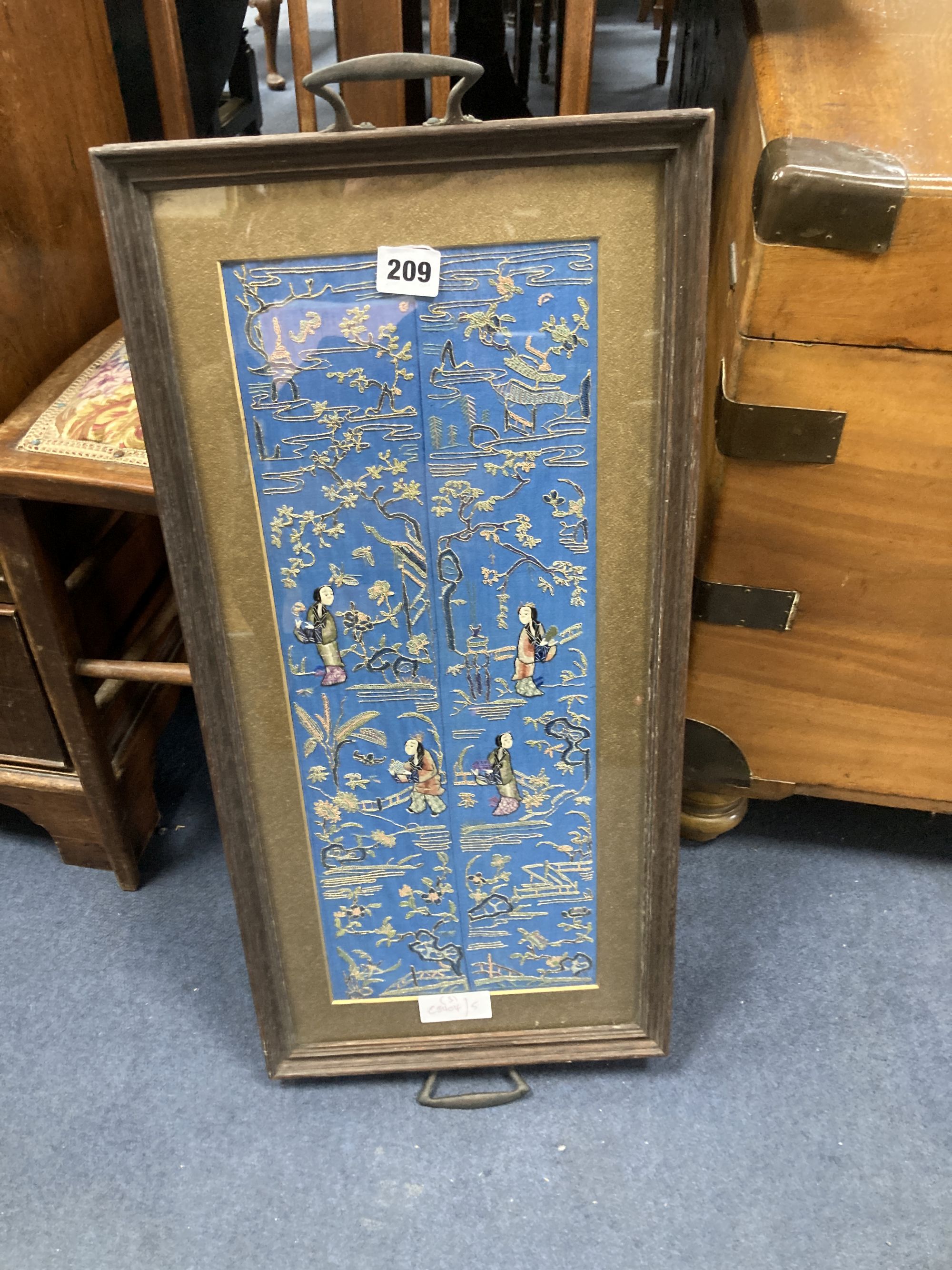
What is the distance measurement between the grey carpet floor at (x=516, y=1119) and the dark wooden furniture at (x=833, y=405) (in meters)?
0.22

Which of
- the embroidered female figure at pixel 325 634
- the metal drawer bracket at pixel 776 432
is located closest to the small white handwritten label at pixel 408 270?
the embroidered female figure at pixel 325 634

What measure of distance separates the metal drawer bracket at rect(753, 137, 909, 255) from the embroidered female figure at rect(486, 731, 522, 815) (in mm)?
505

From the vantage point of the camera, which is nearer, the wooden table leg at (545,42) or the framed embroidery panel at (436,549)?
the framed embroidery panel at (436,549)

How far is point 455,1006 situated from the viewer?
112cm

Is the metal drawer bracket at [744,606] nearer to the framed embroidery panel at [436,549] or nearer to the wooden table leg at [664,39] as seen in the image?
the framed embroidery panel at [436,549]

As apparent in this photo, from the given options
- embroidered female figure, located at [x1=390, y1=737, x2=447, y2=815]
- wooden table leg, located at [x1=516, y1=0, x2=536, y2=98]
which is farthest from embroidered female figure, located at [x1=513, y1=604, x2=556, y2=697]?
wooden table leg, located at [x1=516, y1=0, x2=536, y2=98]

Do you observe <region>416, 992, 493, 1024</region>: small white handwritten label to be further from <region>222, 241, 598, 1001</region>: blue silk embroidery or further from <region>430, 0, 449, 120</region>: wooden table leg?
<region>430, 0, 449, 120</region>: wooden table leg

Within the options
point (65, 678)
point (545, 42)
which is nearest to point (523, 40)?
point (545, 42)

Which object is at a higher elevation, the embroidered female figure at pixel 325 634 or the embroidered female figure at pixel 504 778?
the embroidered female figure at pixel 325 634

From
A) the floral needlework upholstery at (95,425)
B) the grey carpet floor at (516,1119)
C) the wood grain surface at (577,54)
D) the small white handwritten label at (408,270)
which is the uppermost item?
the wood grain surface at (577,54)

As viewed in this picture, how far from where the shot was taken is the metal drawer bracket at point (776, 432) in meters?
0.97

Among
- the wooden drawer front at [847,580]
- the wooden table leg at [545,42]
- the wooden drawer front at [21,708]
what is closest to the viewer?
the wooden drawer front at [847,580]

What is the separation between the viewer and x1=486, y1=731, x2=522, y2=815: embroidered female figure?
97cm

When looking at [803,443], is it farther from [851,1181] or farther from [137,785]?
[137,785]
